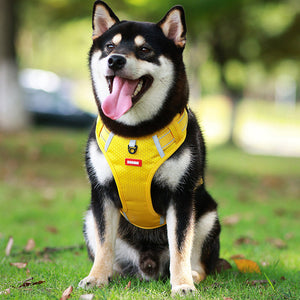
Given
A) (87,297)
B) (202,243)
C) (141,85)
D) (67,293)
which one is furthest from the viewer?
(202,243)

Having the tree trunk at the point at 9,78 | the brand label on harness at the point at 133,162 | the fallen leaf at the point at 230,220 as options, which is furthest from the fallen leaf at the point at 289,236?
the tree trunk at the point at 9,78

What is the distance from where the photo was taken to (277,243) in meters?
5.27

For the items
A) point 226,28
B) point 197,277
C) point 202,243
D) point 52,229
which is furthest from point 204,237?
point 226,28

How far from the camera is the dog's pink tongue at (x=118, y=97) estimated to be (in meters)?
2.96

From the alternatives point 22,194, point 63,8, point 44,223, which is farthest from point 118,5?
point 44,223

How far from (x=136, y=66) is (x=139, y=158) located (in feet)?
1.97

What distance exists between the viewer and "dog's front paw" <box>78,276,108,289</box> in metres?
3.09

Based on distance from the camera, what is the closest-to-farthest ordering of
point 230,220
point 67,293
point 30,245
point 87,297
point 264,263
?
point 87,297 < point 67,293 < point 264,263 < point 30,245 < point 230,220

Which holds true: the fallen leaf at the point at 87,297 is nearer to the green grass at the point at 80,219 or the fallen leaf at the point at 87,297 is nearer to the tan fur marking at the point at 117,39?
the green grass at the point at 80,219

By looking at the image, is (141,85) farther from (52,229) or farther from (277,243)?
(52,229)

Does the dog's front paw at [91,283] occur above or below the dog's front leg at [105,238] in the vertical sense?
below

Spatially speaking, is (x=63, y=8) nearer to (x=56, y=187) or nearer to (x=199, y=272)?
(x=56, y=187)

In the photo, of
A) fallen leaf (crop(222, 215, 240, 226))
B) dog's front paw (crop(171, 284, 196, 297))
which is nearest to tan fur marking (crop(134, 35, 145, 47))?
dog's front paw (crop(171, 284, 196, 297))

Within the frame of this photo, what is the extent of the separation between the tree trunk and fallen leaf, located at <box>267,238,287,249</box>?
26.4 ft
